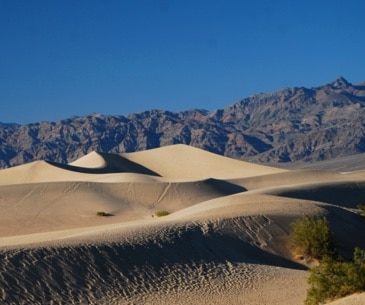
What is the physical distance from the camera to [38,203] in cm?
4606

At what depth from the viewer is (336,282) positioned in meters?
16.1

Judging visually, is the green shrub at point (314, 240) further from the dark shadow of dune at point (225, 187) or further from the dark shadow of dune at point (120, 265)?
the dark shadow of dune at point (225, 187)

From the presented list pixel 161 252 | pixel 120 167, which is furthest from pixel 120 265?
pixel 120 167

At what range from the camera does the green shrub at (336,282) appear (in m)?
15.7

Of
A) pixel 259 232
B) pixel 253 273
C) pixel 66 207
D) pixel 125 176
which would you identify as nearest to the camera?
pixel 253 273

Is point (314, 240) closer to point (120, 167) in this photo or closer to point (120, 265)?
point (120, 265)

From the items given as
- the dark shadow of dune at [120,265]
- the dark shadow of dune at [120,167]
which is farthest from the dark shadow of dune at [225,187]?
the dark shadow of dune at [120,265]

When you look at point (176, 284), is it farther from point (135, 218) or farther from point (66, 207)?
point (66, 207)

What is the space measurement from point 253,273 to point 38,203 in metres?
27.5

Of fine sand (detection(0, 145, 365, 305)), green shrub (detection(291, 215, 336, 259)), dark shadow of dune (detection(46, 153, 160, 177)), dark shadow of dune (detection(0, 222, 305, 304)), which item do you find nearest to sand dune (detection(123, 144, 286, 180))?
dark shadow of dune (detection(46, 153, 160, 177))

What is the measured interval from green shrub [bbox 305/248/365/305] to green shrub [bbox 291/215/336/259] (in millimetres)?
7915

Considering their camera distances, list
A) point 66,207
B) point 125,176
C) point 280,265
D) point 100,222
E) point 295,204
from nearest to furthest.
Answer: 1. point 280,265
2. point 295,204
3. point 100,222
4. point 66,207
5. point 125,176

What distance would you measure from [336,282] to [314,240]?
335 inches

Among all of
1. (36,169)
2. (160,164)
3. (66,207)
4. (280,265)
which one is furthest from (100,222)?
(160,164)
